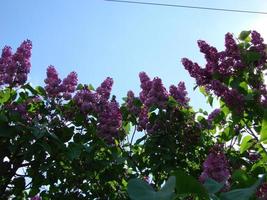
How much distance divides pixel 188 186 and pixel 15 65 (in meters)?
3.54

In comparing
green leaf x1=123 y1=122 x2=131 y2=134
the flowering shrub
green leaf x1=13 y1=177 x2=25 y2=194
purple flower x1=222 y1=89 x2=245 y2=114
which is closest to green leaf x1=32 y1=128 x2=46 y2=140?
the flowering shrub

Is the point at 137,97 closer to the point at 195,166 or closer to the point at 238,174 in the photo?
the point at 195,166

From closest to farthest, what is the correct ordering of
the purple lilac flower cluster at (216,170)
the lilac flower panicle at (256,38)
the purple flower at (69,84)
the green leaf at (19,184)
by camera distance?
the purple lilac flower cluster at (216,170), the lilac flower panicle at (256,38), the green leaf at (19,184), the purple flower at (69,84)

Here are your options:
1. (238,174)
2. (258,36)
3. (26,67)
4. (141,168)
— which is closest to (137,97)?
(141,168)

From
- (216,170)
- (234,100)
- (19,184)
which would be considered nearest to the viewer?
(216,170)

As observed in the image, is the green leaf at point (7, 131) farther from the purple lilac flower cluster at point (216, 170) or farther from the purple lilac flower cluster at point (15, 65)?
the purple lilac flower cluster at point (216, 170)

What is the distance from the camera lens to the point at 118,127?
12.7ft

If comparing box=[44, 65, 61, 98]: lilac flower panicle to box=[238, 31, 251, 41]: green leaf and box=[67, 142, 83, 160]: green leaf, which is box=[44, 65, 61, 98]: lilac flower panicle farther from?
Answer: box=[238, 31, 251, 41]: green leaf

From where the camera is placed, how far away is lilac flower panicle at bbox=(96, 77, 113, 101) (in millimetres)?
4191

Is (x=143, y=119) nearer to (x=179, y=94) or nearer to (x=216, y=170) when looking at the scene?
(x=179, y=94)

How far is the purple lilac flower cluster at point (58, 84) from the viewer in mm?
4117

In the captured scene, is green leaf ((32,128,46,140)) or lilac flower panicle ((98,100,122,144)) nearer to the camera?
green leaf ((32,128,46,140))

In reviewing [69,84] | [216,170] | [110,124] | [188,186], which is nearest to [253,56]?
[110,124]

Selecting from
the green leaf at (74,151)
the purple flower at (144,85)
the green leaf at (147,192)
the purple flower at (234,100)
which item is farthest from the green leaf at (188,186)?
the purple flower at (144,85)
